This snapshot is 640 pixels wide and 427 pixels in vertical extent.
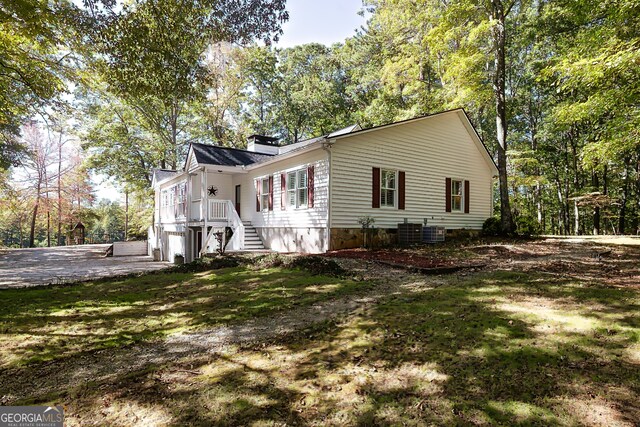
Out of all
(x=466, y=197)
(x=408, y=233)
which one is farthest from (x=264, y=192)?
(x=466, y=197)

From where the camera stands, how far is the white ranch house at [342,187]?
1323 centimetres

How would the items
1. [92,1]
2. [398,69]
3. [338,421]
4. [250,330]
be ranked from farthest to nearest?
[398,69], [92,1], [250,330], [338,421]

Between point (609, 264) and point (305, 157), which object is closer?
point (609, 264)

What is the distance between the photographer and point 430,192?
1588cm

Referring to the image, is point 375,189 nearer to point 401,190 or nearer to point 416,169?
point 401,190

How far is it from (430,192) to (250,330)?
1294 cm

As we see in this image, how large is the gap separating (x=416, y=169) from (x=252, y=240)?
8.77m

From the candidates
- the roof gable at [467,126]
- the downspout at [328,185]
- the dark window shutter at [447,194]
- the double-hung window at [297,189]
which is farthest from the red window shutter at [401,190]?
the double-hung window at [297,189]

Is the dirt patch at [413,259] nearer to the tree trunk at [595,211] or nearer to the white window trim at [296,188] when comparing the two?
the white window trim at [296,188]

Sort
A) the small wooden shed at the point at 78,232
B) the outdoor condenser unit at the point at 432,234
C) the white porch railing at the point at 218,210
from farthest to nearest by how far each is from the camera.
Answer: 1. the small wooden shed at the point at 78,232
2. the white porch railing at the point at 218,210
3. the outdoor condenser unit at the point at 432,234

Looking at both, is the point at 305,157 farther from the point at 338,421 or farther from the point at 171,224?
the point at 171,224

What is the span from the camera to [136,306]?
22.2 ft

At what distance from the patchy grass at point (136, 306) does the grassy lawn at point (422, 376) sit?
1.64 m

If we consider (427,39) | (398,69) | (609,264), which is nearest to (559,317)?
(609,264)
